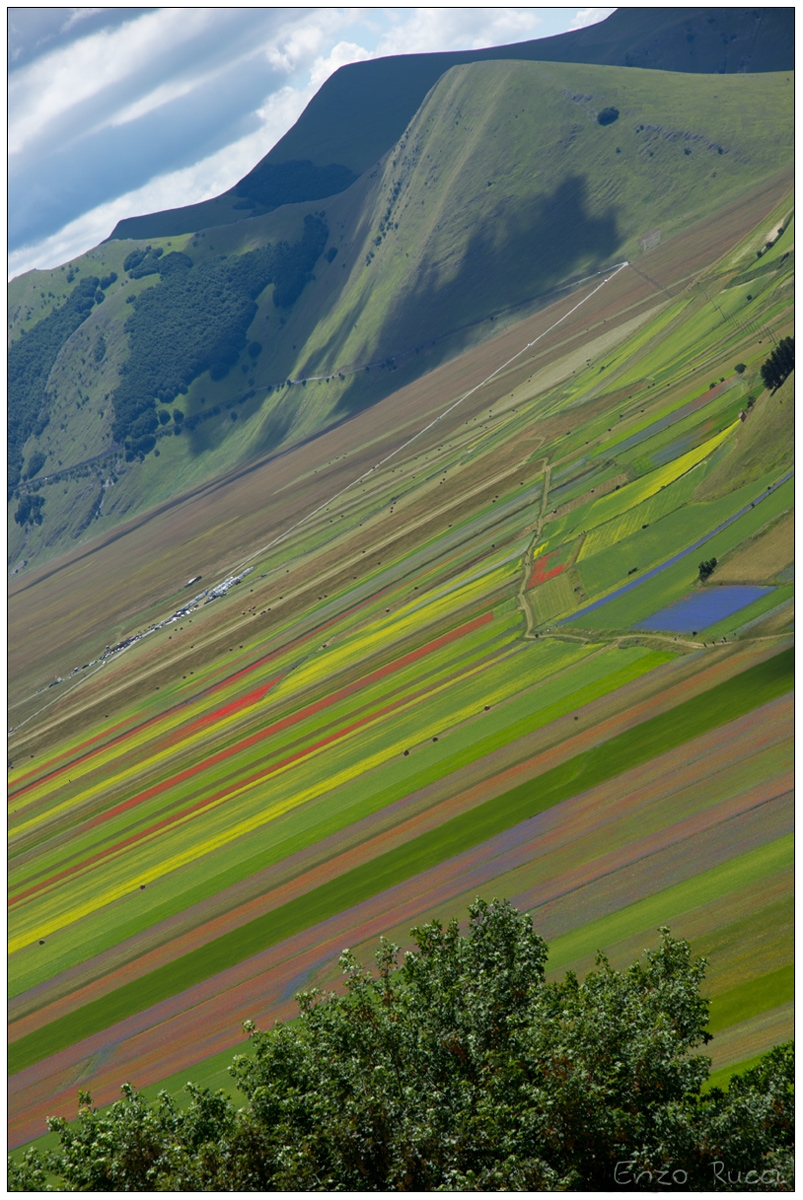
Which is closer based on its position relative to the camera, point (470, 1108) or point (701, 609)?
point (470, 1108)

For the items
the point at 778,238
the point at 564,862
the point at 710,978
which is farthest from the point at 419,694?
the point at 778,238

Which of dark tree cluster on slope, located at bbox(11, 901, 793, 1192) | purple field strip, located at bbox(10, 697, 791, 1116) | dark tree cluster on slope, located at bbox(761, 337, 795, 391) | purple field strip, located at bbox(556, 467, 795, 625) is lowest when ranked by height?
purple field strip, located at bbox(10, 697, 791, 1116)

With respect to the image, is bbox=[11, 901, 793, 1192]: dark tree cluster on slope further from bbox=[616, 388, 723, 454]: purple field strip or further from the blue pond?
bbox=[616, 388, 723, 454]: purple field strip

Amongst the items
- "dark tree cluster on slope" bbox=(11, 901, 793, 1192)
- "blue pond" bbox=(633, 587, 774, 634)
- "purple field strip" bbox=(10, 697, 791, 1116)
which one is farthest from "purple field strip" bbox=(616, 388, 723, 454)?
"dark tree cluster on slope" bbox=(11, 901, 793, 1192)

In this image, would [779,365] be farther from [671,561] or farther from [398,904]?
[398,904]

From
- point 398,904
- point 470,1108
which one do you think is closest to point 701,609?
point 398,904

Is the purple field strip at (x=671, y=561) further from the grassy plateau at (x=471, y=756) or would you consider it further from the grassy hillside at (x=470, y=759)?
the grassy hillside at (x=470, y=759)
